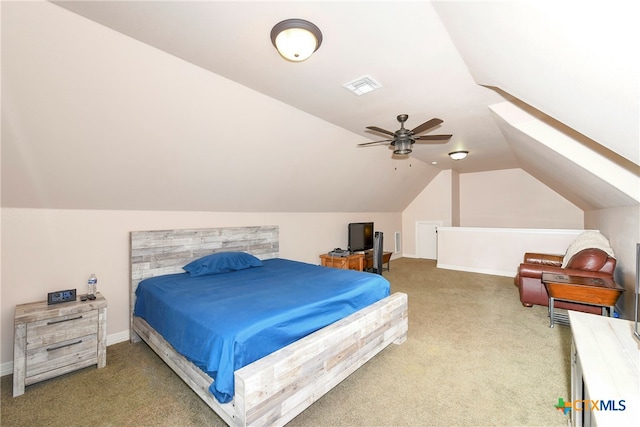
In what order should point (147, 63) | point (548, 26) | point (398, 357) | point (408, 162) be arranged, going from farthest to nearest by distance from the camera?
1. point (408, 162)
2. point (398, 357)
3. point (147, 63)
4. point (548, 26)

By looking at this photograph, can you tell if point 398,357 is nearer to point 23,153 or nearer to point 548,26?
point 548,26

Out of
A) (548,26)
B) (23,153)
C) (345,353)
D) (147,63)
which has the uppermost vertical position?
(147,63)

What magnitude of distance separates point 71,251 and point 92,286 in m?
0.43

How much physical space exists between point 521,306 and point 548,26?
4051 mm

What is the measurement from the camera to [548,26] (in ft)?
4.38

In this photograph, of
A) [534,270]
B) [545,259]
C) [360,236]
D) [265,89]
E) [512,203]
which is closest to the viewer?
[265,89]

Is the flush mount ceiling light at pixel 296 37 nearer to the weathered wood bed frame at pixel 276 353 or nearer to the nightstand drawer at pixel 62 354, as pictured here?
the weathered wood bed frame at pixel 276 353

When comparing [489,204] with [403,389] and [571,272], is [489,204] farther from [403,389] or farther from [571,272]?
[403,389]

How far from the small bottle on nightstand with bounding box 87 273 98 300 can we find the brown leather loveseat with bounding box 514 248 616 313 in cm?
544

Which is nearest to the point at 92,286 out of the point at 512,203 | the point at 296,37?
the point at 296,37

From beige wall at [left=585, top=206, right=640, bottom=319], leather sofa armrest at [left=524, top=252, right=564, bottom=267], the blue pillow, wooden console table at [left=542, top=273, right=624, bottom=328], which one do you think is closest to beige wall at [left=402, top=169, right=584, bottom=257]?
leather sofa armrest at [left=524, top=252, right=564, bottom=267]

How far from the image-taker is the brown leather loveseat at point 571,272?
134 inches

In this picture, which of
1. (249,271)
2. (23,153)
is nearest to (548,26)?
(249,271)

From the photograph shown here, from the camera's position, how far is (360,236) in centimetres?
636
